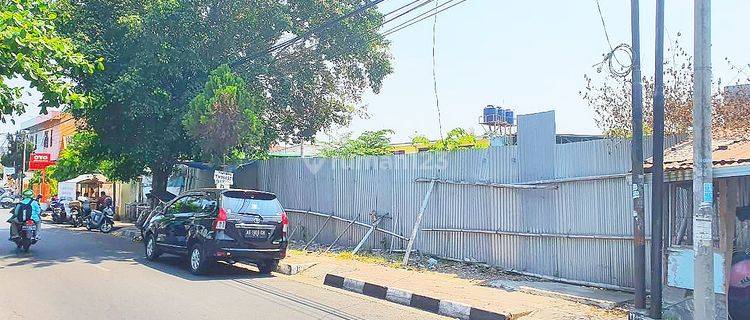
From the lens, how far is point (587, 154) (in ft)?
30.9

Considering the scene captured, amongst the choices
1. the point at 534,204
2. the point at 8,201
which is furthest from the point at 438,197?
the point at 8,201

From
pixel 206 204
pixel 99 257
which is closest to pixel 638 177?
pixel 206 204

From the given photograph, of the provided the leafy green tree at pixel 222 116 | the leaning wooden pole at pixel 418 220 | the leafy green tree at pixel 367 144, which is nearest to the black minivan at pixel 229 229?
the leaning wooden pole at pixel 418 220

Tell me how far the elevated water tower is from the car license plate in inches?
546

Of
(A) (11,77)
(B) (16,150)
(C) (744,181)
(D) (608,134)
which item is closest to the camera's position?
(C) (744,181)

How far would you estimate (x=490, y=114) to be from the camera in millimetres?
23141

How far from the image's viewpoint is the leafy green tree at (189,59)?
15.5 m

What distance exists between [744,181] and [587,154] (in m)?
2.28

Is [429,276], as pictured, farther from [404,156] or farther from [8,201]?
[8,201]

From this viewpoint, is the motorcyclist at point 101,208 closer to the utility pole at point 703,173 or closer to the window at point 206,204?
the window at point 206,204

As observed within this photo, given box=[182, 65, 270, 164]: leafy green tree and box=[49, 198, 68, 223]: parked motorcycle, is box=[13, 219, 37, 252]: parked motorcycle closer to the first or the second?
→ box=[182, 65, 270, 164]: leafy green tree

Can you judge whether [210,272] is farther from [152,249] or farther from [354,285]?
[354,285]

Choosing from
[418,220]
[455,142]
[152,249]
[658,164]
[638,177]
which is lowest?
[152,249]

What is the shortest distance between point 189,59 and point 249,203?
6760 millimetres
